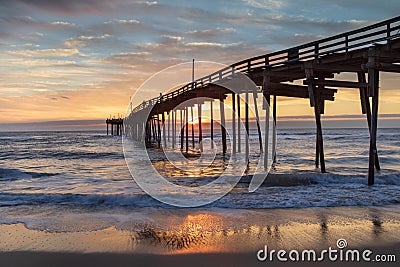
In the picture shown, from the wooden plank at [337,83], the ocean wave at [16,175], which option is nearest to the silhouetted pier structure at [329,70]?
the wooden plank at [337,83]

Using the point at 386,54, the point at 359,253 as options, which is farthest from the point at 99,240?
the point at 386,54

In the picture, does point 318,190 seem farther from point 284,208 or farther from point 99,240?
point 99,240

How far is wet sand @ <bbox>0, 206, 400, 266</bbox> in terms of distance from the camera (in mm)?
5406

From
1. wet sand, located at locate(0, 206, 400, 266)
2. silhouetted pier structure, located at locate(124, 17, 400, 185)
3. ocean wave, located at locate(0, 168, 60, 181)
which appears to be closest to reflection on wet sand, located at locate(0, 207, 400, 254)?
wet sand, located at locate(0, 206, 400, 266)

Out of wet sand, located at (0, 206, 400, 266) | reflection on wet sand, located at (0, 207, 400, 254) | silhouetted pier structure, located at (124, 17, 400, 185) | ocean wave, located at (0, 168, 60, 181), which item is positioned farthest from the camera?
ocean wave, located at (0, 168, 60, 181)

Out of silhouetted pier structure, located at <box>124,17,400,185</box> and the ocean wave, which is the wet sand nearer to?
silhouetted pier structure, located at <box>124,17,400,185</box>

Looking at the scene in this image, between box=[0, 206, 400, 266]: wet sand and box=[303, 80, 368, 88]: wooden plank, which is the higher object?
box=[303, 80, 368, 88]: wooden plank

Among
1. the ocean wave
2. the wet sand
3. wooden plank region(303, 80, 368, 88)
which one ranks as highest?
wooden plank region(303, 80, 368, 88)

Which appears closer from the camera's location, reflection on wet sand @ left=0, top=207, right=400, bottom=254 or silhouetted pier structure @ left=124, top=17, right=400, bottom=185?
reflection on wet sand @ left=0, top=207, right=400, bottom=254

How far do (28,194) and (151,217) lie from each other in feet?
17.3

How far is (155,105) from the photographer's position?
38.5 meters

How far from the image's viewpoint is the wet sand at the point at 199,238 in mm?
5406

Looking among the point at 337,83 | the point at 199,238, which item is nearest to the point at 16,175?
the point at 199,238

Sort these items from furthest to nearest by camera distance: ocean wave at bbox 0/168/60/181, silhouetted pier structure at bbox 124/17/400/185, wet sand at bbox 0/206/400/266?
ocean wave at bbox 0/168/60/181
silhouetted pier structure at bbox 124/17/400/185
wet sand at bbox 0/206/400/266
